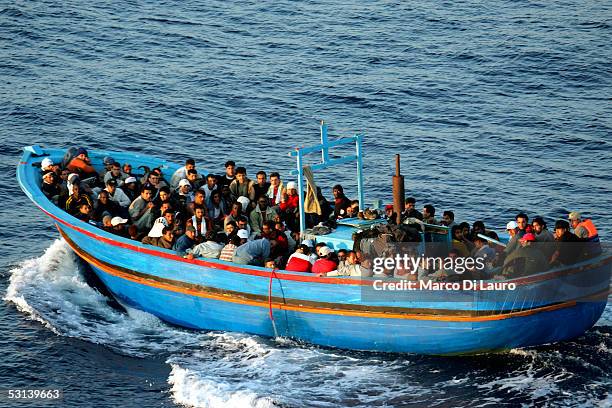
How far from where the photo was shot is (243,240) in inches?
928

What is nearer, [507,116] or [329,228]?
[329,228]

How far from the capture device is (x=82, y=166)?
89.3ft

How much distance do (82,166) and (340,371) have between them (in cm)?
853

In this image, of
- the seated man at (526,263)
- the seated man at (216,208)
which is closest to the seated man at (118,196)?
the seated man at (216,208)

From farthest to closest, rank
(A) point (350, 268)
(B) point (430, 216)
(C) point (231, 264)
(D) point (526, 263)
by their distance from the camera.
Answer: (B) point (430, 216) < (C) point (231, 264) < (A) point (350, 268) < (D) point (526, 263)

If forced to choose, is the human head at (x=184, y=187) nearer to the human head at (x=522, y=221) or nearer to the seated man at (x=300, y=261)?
the seated man at (x=300, y=261)

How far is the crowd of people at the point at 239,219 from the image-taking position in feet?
72.3

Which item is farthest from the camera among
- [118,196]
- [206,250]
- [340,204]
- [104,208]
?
[118,196]

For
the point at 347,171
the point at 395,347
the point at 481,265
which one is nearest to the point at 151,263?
the point at 395,347

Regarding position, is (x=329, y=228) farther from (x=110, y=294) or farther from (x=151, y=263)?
(x=110, y=294)

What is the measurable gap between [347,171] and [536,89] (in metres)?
9.14

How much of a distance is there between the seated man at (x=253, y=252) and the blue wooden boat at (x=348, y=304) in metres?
0.27

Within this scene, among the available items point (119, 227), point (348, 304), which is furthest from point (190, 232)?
point (348, 304)

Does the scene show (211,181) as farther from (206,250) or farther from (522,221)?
(522,221)
